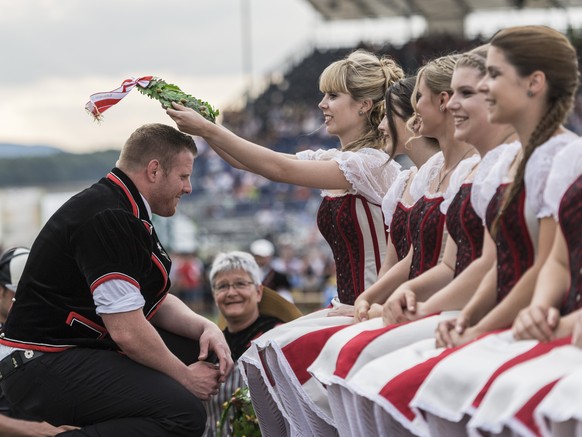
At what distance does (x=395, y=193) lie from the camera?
523cm

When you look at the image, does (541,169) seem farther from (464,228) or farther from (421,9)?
(421,9)

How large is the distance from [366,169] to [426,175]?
47cm

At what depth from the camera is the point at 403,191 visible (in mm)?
5230

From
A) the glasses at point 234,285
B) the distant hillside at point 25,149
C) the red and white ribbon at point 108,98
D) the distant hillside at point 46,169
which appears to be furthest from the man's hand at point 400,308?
the distant hillside at point 46,169

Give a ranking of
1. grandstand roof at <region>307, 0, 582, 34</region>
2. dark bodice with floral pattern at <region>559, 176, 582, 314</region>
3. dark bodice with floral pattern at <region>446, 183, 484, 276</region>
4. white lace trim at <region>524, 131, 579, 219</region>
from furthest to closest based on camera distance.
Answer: grandstand roof at <region>307, 0, 582, 34</region>
dark bodice with floral pattern at <region>446, 183, 484, 276</region>
white lace trim at <region>524, 131, 579, 219</region>
dark bodice with floral pattern at <region>559, 176, 582, 314</region>

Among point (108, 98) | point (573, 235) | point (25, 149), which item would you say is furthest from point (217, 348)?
point (25, 149)

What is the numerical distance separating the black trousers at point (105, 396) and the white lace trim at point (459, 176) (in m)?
1.36

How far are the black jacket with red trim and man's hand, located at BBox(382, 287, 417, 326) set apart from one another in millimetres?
1105

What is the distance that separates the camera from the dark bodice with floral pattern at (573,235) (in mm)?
3564

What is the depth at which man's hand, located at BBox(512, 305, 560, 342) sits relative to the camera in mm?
3463

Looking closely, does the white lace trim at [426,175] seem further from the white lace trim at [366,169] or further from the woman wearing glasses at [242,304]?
the woman wearing glasses at [242,304]

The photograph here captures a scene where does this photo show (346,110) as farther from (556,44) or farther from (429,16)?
(429,16)

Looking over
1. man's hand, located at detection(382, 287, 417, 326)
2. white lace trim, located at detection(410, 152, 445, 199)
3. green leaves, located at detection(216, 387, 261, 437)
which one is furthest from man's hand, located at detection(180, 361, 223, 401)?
white lace trim, located at detection(410, 152, 445, 199)

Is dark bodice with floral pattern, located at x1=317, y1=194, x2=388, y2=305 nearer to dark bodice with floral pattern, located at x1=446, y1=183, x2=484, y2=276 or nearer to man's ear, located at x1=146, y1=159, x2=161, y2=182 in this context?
man's ear, located at x1=146, y1=159, x2=161, y2=182
